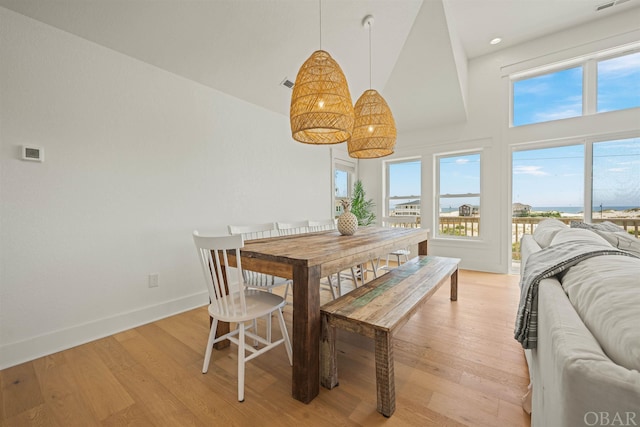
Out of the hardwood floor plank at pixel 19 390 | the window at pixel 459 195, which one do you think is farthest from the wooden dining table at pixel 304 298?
the window at pixel 459 195

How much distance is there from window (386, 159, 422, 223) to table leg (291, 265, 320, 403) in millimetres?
3958

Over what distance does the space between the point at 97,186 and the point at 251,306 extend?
5.66ft

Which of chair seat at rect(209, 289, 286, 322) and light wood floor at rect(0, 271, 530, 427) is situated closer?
light wood floor at rect(0, 271, 530, 427)

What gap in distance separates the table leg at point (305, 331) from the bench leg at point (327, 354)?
5 cm

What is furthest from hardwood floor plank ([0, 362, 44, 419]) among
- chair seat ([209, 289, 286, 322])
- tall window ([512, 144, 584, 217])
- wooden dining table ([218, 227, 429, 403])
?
tall window ([512, 144, 584, 217])

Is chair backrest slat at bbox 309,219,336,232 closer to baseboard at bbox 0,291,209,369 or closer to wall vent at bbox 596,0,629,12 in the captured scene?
baseboard at bbox 0,291,209,369

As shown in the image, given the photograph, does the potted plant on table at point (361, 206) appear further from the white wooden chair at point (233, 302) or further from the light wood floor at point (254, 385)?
the white wooden chair at point (233, 302)

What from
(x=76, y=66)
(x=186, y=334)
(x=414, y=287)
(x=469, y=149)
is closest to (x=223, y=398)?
(x=186, y=334)

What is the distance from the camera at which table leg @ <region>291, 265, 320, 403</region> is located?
53.9 inches

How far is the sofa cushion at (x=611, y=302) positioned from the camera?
0.55m

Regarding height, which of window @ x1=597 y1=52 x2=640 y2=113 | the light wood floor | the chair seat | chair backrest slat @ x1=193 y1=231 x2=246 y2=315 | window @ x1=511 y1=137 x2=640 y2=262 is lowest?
the light wood floor

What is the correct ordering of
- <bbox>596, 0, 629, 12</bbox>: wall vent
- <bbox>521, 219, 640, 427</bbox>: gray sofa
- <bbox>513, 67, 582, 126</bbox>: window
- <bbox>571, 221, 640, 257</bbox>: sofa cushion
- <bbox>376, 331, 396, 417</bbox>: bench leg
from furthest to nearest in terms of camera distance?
<bbox>513, 67, 582, 126</bbox>: window < <bbox>596, 0, 629, 12</bbox>: wall vent < <bbox>571, 221, 640, 257</bbox>: sofa cushion < <bbox>376, 331, 396, 417</bbox>: bench leg < <bbox>521, 219, 640, 427</bbox>: gray sofa

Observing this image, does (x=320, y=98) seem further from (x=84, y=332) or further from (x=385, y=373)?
(x=84, y=332)

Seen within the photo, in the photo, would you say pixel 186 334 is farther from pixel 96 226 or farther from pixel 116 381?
pixel 96 226
